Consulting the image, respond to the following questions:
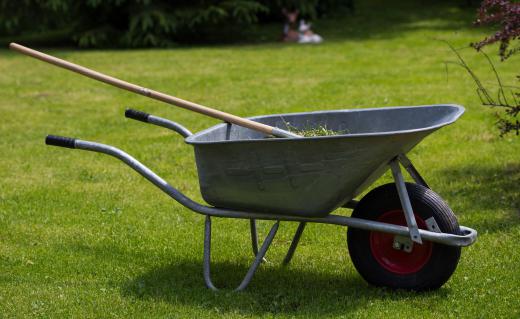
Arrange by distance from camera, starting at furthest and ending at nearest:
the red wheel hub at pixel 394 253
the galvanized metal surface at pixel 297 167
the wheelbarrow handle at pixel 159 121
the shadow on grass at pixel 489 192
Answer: the shadow on grass at pixel 489 192 < the wheelbarrow handle at pixel 159 121 < the red wheel hub at pixel 394 253 < the galvanized metal surface at pixel 297 167

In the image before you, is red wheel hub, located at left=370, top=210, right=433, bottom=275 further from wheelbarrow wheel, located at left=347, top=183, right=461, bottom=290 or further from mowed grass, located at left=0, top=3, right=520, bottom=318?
mowed grass, located at left=0, top=3, right=520, bottom=318

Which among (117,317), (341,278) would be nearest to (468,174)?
(341,278)

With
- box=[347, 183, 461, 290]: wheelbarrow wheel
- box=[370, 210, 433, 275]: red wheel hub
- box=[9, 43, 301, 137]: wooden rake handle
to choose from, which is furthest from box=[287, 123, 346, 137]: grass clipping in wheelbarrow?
box=[370, 210, 433, 275]: red wheel hub

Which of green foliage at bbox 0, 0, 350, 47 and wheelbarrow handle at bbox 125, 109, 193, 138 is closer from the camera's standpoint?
wheelbarrow handle at bbox 125, 109, 193, 138

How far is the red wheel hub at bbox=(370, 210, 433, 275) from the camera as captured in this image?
4234 mm

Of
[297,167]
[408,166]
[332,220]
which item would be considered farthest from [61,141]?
[408,166]

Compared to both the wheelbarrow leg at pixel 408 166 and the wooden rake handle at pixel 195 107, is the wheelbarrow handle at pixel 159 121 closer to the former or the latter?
the wooden rake handle at pixel 195 107

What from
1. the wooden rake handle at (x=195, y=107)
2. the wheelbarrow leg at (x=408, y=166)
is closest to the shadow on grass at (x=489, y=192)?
the wheelbarrow leg at (x=408, y=166)

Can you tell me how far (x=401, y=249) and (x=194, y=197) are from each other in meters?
2.41

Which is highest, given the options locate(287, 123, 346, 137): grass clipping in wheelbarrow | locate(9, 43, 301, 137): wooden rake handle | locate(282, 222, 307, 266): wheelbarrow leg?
locate(9, 43, 301, 137): wooden rake handle

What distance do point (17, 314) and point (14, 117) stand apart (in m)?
5.57

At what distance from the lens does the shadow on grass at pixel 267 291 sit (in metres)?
4.16

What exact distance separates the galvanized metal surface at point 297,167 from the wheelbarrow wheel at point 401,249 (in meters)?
0.14

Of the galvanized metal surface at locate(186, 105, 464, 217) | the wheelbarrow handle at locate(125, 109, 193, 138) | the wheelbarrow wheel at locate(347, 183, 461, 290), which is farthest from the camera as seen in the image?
the wheelbarrow handle at locate(125, 109, 193, 138)
